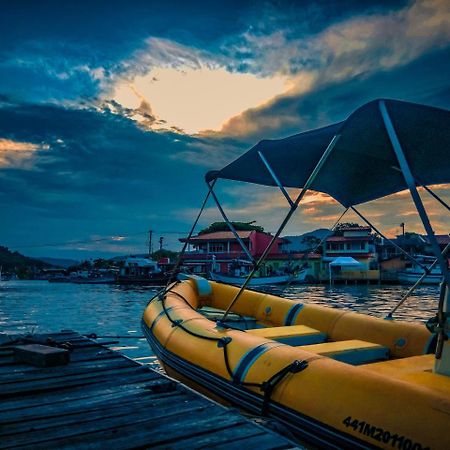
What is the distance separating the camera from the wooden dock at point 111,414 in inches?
111

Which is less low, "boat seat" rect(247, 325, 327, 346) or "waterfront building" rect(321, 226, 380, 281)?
"waterfront building" rect(321, 226, 380, 281)

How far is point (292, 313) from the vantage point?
815 centimetres

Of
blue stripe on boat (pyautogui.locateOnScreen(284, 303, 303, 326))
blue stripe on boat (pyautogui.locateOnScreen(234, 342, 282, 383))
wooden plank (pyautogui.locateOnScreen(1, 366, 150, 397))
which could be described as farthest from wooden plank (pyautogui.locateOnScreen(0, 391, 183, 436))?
blue stripe on boat (pyautogui.locateOnScreen(284, 303, 303, 326))

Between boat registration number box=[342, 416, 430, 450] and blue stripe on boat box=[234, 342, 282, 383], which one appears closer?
boat registration number box=[342, 416, 430, 450]

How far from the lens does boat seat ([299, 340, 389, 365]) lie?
517 centimetres

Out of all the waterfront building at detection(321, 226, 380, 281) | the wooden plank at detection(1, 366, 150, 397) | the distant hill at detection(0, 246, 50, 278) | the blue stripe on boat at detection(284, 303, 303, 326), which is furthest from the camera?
the distant hill at detection(0, 246, 50, 278)

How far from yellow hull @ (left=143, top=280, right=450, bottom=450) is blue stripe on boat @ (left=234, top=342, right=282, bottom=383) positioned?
0.01 meters

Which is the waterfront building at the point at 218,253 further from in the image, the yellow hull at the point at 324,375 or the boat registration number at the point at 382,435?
the boat registration number at the point at 382,435

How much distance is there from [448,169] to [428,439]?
184 inches

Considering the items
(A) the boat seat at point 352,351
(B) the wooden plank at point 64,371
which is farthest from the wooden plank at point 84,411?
(A) the boat seat at point 352,351

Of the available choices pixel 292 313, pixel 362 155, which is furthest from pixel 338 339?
pixel 362 155

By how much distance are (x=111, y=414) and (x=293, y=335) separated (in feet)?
11.8

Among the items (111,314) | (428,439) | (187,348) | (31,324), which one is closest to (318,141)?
(187,348)

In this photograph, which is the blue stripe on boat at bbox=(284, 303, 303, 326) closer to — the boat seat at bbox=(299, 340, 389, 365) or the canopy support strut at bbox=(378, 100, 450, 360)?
the boat seat at bbox=(299, 340, 389, 365)
